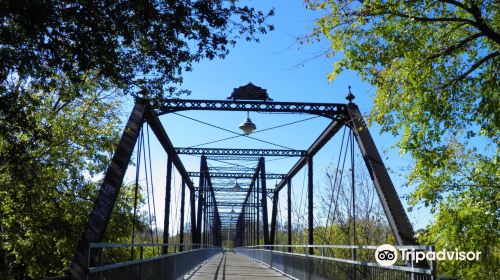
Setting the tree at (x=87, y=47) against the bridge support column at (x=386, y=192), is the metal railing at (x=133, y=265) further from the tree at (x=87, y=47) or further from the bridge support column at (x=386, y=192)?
the bridge support column at (x=386, y=192)

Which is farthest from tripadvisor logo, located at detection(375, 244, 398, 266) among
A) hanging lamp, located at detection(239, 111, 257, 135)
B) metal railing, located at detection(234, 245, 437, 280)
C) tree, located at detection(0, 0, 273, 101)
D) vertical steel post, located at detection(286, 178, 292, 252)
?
vertical steel post, located at detection(286, 178, 292, 252)

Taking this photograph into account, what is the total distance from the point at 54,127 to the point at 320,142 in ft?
32.7

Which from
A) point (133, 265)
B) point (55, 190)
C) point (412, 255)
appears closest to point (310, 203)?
point (55, 190)

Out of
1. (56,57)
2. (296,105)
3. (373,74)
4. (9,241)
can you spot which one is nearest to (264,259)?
(296,105)

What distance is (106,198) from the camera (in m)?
8.99

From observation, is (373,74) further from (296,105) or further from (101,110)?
(101,110)

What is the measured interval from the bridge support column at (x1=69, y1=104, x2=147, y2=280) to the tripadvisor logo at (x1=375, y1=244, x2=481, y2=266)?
13.9 feet

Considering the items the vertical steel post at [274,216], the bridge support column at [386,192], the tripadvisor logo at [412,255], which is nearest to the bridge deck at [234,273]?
the bridge support column at [386,192]

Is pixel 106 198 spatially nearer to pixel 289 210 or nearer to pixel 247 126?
pixel 247 126

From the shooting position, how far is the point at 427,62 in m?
8.20

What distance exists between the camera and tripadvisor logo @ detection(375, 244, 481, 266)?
6.09m

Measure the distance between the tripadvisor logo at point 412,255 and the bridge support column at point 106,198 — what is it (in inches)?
167

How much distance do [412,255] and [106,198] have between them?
5.65m

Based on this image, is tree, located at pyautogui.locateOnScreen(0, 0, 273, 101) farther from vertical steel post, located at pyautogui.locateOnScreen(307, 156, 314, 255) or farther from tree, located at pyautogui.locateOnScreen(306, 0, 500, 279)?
vertical steel post, located at pyautogui.locateOnScreen(307, 156, 314, 255)
